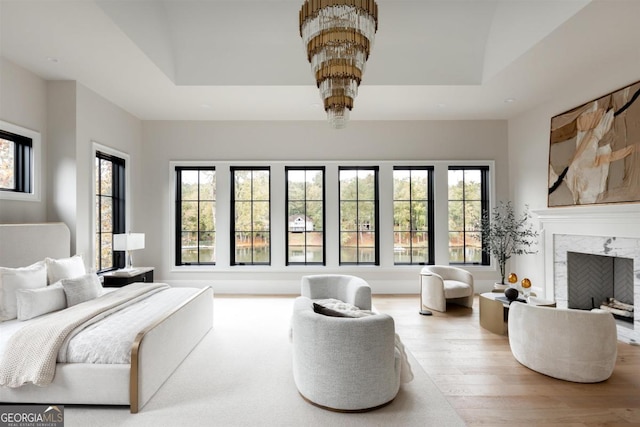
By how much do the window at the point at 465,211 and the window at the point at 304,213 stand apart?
2.48 metres

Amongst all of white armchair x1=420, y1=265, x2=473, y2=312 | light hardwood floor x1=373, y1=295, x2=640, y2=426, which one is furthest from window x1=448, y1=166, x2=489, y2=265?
light hardwood floor x1=373, y1=295, x2=640, y2=426

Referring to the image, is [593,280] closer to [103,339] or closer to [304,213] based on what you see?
[304,213]

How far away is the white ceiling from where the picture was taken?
3.44 metres

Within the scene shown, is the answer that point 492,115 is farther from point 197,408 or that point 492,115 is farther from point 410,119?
point 197,408

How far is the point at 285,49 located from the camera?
4.62 metres

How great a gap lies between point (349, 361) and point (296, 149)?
4640 millimetres

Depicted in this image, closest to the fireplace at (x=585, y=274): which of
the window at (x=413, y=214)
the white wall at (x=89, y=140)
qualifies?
the window at (x=413, y=214)

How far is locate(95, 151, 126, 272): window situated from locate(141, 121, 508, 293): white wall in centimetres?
59

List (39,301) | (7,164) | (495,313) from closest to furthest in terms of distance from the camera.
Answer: (39,301) → (7,164) → (495,313)

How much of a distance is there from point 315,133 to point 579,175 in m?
4.12

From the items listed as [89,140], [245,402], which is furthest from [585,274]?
[89,140]

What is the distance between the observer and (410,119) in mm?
6426

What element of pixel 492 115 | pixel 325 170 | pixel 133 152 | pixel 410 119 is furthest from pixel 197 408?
pixel 492 115

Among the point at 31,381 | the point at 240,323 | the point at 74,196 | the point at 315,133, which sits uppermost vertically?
the point at 315,133
